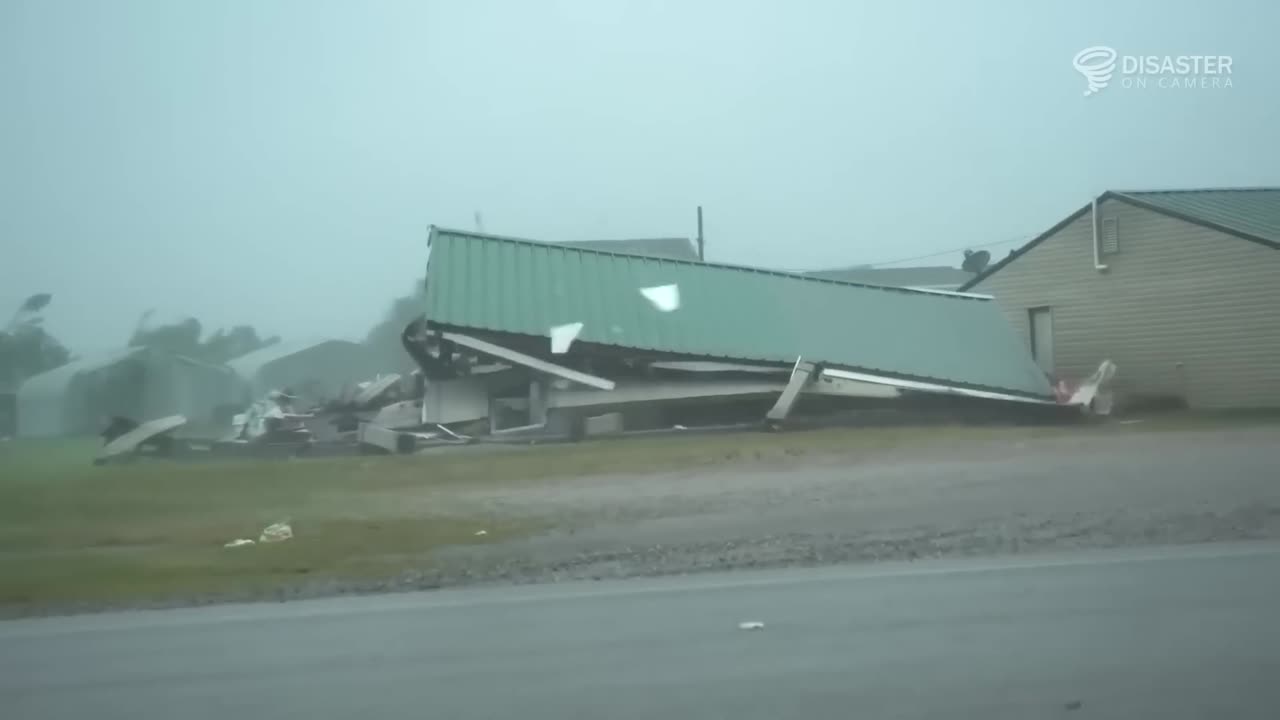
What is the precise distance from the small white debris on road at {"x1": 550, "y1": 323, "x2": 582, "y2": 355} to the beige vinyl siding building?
43.6ft

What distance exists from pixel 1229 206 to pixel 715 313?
1427cm

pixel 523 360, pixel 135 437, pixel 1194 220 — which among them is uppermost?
pixel 1194 220

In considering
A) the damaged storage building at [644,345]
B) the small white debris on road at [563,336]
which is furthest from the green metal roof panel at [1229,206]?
the small white debris on road at [563,336]

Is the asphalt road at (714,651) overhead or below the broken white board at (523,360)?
below

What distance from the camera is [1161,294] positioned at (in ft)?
103

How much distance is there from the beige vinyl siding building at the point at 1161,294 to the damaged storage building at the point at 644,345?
4.37 metres

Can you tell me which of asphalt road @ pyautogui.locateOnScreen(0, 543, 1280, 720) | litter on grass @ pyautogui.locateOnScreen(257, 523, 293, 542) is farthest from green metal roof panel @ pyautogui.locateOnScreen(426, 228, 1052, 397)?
asphalt road @ pyautogui.locateOnScreen(0, 543, 1280, 720)

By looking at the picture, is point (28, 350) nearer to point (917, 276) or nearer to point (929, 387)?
point (929, 387)

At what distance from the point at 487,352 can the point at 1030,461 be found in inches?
425

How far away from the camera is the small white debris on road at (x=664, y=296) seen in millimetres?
27234

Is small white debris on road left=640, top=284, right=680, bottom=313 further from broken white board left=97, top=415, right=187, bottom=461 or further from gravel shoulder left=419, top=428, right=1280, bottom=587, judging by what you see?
broken white board left=97, top=415, right=187, bottom=461

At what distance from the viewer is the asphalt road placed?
6844 mm

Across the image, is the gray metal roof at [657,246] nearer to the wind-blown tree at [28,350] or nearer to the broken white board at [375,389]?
the broken white board at [375,389]

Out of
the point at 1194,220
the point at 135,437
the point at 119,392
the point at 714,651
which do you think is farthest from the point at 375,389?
the point at 714,651
